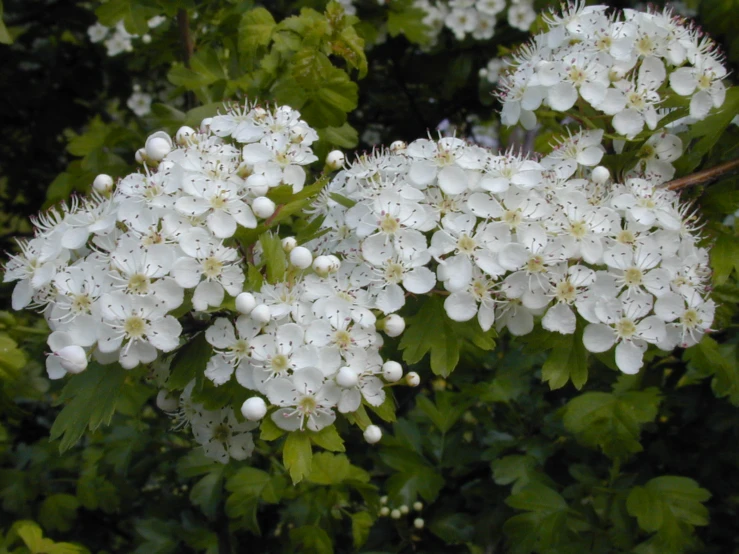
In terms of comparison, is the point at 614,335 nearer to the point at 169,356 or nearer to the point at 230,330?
the point at 230,330

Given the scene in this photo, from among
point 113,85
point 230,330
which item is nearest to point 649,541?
point 230,330

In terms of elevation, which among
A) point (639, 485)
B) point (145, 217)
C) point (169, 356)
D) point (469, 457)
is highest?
point (145, 217)

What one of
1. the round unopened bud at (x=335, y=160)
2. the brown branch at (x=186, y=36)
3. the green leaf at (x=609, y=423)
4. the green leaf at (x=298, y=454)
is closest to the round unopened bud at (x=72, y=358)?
the green leaf at (x=298, y=454)

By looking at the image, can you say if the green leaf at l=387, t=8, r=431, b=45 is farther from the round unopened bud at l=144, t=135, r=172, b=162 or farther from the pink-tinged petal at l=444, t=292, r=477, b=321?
the pink-tinged petal at l=444, t=292, r=477, b=321

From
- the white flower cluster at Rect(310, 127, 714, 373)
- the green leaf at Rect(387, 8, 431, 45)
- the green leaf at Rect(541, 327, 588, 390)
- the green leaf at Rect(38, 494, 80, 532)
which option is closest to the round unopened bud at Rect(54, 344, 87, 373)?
the white flower cluster at Rect(310, 127, 714, 373)

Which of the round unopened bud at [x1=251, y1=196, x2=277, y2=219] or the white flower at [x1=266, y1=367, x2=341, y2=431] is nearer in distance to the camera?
the white flower at [x1=266, y1=367, x2=341, y2=431]

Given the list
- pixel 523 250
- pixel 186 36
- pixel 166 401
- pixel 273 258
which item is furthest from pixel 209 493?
pixel 186 36

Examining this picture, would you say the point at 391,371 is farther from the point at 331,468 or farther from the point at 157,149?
the point at 331,468
